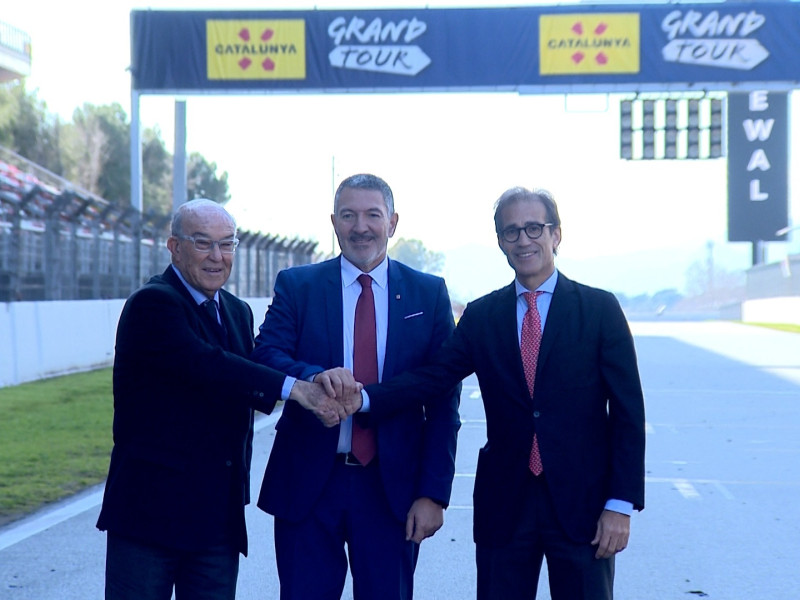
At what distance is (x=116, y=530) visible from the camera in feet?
12.2

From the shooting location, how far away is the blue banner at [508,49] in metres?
23.8

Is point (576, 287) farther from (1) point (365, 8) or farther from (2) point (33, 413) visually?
(1) point (365, 8)

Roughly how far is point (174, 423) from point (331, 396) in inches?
20.4

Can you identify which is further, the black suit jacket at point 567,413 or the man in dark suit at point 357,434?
the man in dark suit at point 357,434

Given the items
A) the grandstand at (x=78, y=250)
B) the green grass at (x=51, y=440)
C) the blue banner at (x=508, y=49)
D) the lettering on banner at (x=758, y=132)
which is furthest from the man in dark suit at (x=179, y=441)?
the lettering on banner at (x=758, y=132)

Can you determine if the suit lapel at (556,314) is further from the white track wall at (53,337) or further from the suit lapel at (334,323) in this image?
the white track wall at (53,337)

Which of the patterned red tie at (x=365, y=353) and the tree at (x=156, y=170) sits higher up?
the tree at (x=156, y=170)

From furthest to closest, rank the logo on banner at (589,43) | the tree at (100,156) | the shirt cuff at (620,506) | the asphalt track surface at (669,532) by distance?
the tree at (100,156)
the logo on banner at (589,43)
the asphalt track surface at (669,532)
the shirt cuff at (620,506)

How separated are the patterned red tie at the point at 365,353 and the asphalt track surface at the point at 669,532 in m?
2.23

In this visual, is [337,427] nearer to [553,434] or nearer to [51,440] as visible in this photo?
[553,434]

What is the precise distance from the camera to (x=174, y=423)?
375cm

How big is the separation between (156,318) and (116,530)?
685mm

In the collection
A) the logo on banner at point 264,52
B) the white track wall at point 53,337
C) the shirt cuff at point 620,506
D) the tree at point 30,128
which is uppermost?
the tree at point 30,128

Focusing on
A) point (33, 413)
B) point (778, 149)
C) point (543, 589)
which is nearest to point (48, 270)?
point (33, 413)
